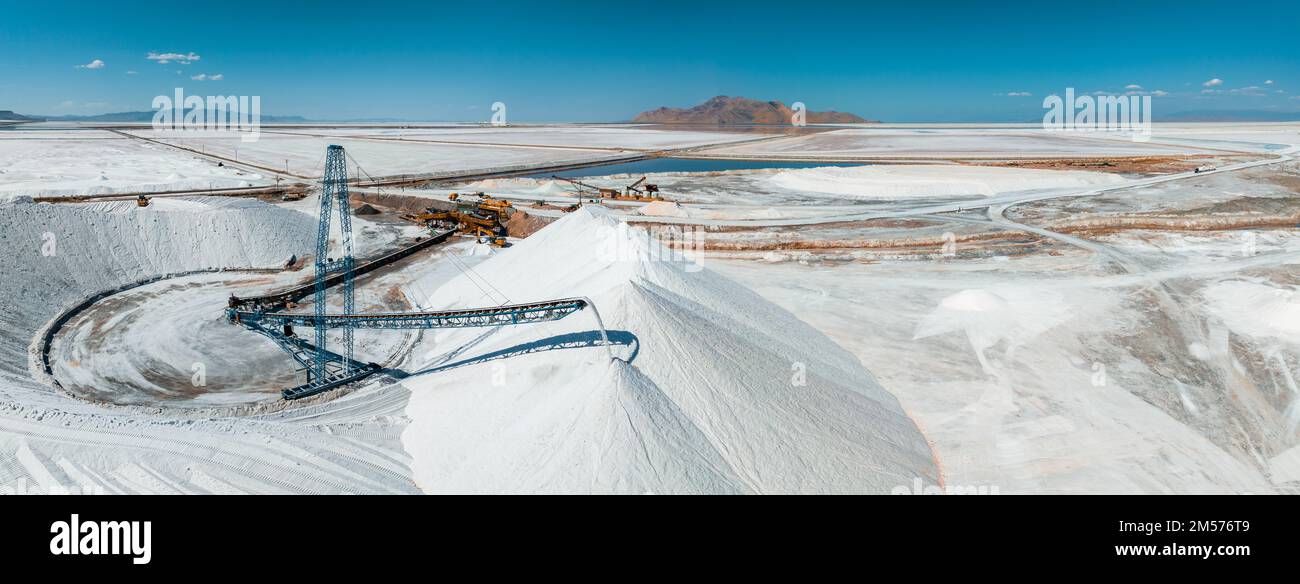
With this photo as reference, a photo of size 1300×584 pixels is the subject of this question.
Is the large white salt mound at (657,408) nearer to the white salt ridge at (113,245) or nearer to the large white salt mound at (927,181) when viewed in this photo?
the white salt ridge at (113,245)

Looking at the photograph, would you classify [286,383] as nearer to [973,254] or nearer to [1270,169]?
[973,254]

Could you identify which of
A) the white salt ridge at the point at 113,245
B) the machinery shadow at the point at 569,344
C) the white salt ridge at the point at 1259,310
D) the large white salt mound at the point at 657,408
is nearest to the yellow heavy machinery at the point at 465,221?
the white salt ridge at the point at 113,245

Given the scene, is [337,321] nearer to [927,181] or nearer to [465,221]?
[465,221]

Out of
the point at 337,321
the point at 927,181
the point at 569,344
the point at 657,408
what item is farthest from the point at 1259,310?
the point at 927,181

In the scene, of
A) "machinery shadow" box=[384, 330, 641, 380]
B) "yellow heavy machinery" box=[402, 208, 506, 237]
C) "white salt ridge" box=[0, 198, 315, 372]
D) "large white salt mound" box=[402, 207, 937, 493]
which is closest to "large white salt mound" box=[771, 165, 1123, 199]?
"yellow heavy machinery" box=[402, 208, 506, 237]

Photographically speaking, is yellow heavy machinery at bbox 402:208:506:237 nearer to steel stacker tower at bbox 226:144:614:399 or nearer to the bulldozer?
the bulldozer
